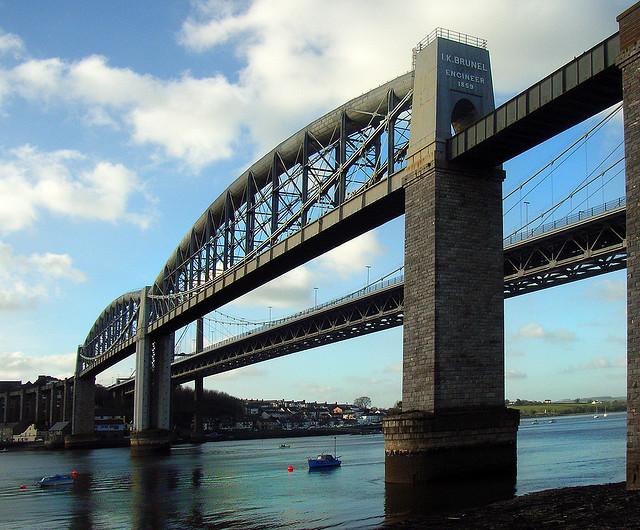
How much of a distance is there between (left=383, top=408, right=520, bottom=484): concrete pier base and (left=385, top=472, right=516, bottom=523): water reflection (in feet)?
1.46

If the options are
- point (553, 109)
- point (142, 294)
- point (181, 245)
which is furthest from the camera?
point (142, 294)

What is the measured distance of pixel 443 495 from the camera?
34.6m

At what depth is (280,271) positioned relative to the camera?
72438mm

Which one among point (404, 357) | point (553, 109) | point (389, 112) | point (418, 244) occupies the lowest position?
point (404, 357)

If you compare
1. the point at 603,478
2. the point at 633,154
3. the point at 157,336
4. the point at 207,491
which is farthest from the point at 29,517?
the point at 157,336

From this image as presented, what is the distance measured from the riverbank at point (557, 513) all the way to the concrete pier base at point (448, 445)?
7.96 m

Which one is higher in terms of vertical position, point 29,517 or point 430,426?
point 430,426

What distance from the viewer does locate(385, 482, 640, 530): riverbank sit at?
21.9 m

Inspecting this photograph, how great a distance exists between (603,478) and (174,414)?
15247 cm

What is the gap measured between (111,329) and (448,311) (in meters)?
116

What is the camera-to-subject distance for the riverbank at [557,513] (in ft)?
71.8

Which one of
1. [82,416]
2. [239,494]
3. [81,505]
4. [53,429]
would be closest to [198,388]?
[82,416]

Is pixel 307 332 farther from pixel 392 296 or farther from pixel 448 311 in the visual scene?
pixel 448 311

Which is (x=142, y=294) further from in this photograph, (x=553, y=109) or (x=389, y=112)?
(x=553, y=109)
